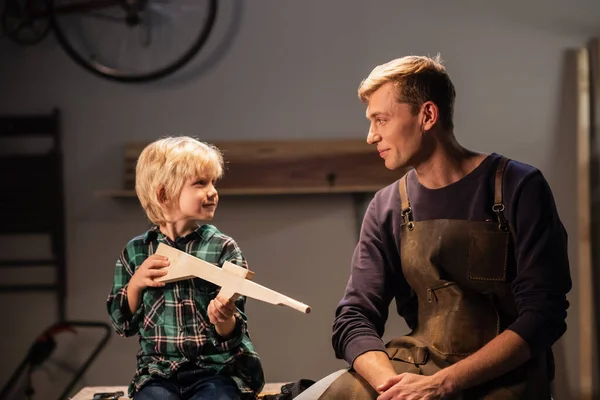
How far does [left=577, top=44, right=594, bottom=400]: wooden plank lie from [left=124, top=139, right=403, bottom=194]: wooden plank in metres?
0.91

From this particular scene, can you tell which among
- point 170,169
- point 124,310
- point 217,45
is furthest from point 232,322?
point 217,45

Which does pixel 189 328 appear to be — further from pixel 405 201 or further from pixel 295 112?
pixel 295 112

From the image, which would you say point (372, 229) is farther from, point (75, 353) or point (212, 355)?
point (75, 353)

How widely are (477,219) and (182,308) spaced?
0.83 metres

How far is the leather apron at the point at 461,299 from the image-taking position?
1.92 meters

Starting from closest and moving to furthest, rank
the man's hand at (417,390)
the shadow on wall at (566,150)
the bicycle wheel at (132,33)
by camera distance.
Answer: the man's hand at (417,390), the bicycle wheel at (132,33), the shadow on wall at (566,150)

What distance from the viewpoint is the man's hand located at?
182 centimetres

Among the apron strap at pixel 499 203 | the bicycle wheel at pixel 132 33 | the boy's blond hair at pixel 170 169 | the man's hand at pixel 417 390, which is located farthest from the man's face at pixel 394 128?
the bicycle wheel at pixel 132 33

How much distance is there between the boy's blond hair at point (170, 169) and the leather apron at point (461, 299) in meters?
0.61

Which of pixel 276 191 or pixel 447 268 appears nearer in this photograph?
pixel 447 268

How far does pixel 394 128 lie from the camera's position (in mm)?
2012

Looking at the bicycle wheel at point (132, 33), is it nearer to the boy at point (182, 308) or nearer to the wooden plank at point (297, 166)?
the wooden plank at point (297, 166)

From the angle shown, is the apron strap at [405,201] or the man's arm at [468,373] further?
the apron strap at [405,201]

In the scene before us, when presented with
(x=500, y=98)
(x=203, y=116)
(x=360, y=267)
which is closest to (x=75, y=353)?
(x=203, y=116)
